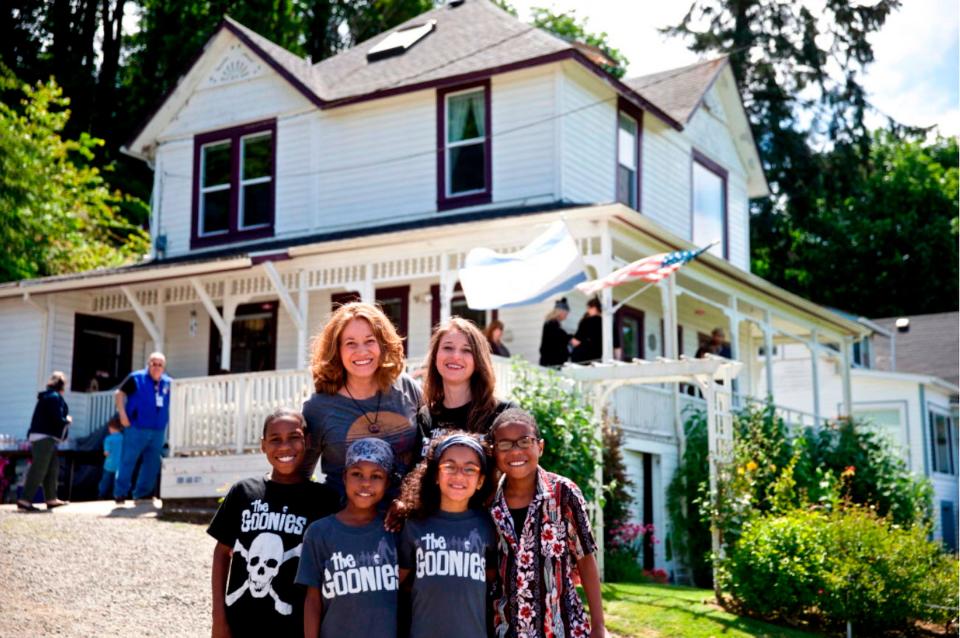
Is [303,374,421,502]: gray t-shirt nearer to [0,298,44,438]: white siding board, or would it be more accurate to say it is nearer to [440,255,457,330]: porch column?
[440,255,457,330]: porch column

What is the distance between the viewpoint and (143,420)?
45.3 feet

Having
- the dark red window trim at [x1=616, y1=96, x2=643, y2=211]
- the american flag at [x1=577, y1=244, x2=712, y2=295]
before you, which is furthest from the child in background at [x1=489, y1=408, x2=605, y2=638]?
the dark red window trim at [x1=616, y1=96, x2=643, y2=211]

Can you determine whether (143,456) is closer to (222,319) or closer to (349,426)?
(222,319)

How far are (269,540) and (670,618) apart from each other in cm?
648

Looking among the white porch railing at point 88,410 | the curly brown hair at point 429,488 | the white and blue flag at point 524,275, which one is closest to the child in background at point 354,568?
the curly brown hair at point 429,488

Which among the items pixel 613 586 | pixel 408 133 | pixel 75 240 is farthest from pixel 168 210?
pixel 613 586

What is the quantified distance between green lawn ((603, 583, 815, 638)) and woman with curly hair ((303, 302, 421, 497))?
5355 millimetres

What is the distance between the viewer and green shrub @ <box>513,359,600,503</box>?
38.7 feet

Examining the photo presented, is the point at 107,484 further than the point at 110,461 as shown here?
Yes

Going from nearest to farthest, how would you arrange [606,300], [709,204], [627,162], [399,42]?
1. [606,300]
2. [627,162]
3. [399,42]
4. [709,204]

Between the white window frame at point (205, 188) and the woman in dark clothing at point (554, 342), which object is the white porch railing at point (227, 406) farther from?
the white window frame at point (205, 188)

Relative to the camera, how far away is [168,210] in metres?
21.8

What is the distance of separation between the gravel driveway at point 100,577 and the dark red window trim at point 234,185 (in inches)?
352

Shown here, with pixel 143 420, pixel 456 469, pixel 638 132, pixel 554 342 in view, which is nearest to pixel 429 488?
pixel 456 469
